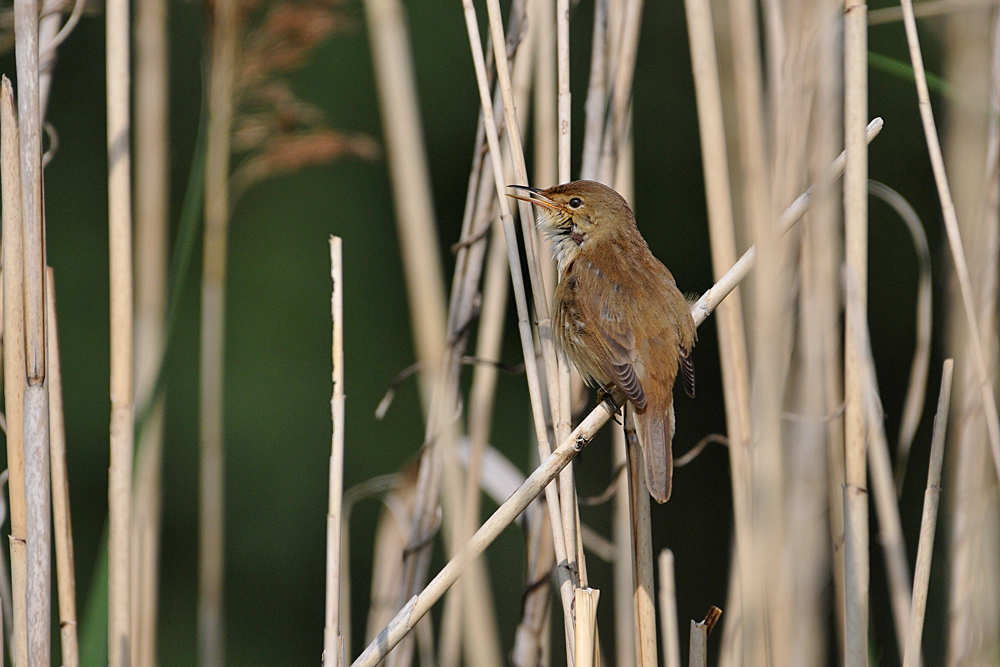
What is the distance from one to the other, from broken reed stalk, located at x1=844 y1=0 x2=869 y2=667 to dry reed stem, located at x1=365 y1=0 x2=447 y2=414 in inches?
30.0

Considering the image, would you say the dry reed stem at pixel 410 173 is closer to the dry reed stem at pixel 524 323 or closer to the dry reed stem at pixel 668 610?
the dry reed stem at pixel 524 323

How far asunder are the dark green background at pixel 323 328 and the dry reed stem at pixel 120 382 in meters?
2.81

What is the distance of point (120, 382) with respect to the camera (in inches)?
60.2

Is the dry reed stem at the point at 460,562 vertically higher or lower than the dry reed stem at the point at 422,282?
lower

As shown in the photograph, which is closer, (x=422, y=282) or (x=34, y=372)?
(x=34, y=372)

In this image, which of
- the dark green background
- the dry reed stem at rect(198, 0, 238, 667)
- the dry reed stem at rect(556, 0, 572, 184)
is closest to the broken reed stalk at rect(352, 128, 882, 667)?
the dry reed stem at rect(556, 0, 572, 184)

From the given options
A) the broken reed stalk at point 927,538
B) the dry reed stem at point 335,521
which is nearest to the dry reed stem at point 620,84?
the dry reed stem at point 335,521

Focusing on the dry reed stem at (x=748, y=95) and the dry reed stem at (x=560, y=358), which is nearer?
the dry reed stem at (x=560, y=358)

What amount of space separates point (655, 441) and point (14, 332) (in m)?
1.05

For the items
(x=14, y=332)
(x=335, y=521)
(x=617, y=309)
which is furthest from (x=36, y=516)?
(x=617, y=309)

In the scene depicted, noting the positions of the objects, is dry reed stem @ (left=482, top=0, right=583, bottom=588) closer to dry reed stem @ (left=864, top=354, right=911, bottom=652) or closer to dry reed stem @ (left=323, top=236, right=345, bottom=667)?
dry reed stem @ (left=323, top=236, right=345, bottom=667)

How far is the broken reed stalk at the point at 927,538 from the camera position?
1521 mm

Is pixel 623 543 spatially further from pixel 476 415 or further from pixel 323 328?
pixel 323 328

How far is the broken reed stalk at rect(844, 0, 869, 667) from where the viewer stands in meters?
1.42
